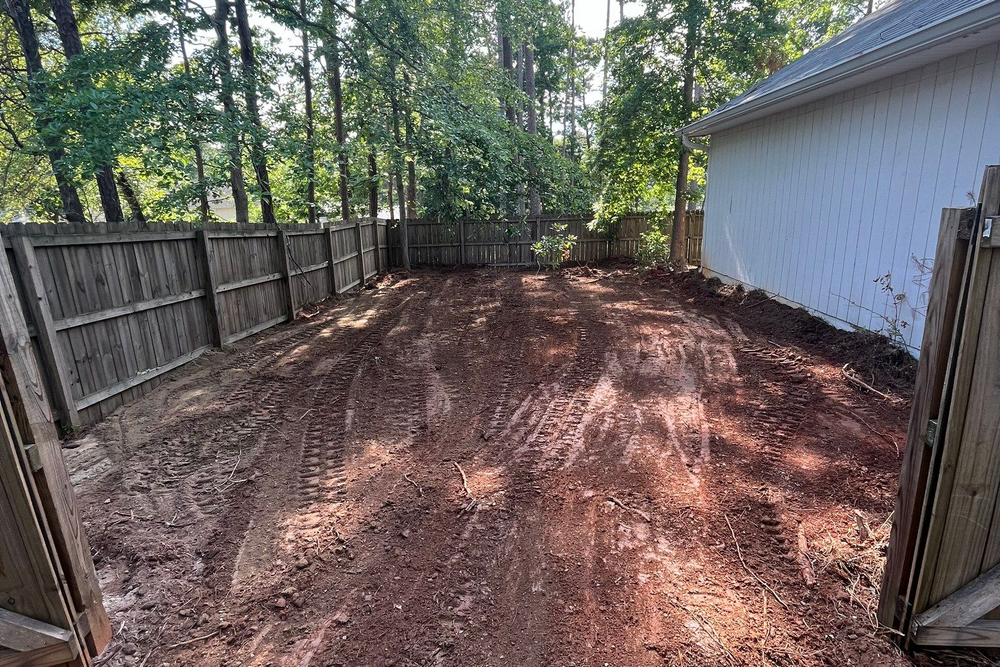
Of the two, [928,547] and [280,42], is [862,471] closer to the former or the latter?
[928,547]

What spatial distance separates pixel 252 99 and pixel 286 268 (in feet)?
10.9

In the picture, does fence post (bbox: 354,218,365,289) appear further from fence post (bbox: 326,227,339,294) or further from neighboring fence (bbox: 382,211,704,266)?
neighboring fence (bbox: 382,211,704,266)

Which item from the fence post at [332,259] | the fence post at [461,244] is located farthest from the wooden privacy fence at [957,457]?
the fence post at [461,244]

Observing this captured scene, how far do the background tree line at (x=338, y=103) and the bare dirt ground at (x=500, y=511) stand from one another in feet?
11.9

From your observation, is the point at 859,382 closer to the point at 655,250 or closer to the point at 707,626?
the point at 707,626

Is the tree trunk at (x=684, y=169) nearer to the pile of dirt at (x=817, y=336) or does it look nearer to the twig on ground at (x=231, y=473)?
the pile of dirt at (x=817, y=336)

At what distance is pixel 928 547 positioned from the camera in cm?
181

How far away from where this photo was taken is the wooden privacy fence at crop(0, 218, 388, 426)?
3941 mm

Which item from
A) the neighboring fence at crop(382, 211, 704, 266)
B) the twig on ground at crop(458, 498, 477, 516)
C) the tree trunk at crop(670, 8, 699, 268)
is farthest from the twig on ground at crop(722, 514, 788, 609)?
the neighboring fence at crop(382, 211, 704, 266)

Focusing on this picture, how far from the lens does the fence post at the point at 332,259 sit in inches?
396

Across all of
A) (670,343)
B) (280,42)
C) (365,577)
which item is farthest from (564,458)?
(280,42)

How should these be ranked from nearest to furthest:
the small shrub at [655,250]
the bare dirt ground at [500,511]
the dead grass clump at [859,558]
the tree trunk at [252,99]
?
1. the bare dirt ground at [500,511]
2. the dead grass clump at [859,558]
3. the tree trunk at [252,99]
4. the small shrub at [655,250]

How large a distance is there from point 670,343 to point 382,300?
6276 mm

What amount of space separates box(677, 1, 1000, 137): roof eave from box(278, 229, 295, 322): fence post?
25.3ft
